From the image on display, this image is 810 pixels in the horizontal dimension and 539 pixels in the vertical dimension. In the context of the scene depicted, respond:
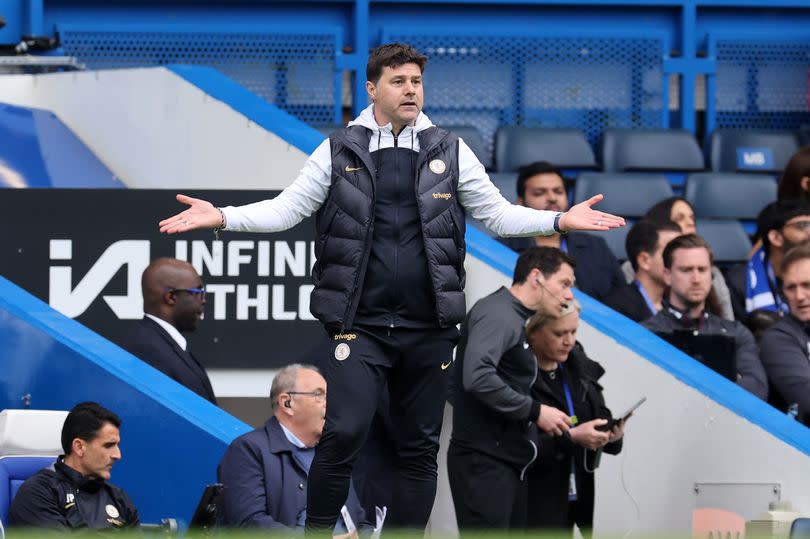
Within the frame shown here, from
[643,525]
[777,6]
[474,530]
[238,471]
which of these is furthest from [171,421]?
[777,6]

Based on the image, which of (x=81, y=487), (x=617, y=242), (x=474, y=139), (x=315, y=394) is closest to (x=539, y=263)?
(x=315, y=394)

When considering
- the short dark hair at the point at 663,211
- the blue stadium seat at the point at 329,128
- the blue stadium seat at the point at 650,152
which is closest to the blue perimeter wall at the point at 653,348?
the short dark hair at the point at 663,211

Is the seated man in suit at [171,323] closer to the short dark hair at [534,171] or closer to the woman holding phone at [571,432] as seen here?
the woman holding phone at [571,432]

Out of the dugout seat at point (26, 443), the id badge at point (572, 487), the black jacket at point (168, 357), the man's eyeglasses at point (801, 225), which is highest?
the man's eyeglasses at point (801, 225)

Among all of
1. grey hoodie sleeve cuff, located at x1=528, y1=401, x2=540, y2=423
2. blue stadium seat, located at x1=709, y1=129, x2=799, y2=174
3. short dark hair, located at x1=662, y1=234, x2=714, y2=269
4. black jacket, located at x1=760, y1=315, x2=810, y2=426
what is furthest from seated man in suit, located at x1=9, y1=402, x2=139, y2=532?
blue stadium seat, located at x1=709, y1=129, x2=799, y2=174

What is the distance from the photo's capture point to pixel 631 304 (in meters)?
8.59

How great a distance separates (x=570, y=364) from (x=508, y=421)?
0.64 meters

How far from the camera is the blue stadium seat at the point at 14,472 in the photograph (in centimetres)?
631

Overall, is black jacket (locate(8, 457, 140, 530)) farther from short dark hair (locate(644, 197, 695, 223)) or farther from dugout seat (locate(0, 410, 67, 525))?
short dark hair (locate(644, 197, 695, 223))

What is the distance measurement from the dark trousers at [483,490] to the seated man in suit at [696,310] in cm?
177

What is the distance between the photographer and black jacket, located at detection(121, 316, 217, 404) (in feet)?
24.4

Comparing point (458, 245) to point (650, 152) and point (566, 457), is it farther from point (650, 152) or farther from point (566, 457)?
point (650, 152)

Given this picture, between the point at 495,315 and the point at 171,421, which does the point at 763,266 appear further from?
the point at 171,421

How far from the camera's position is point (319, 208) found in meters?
5.40
